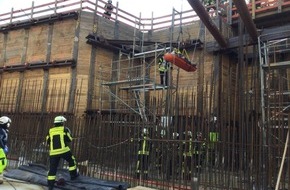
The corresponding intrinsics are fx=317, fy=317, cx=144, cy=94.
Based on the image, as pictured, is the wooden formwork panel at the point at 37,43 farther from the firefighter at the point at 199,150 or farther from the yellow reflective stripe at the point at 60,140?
the firefighter at the point at 199,150

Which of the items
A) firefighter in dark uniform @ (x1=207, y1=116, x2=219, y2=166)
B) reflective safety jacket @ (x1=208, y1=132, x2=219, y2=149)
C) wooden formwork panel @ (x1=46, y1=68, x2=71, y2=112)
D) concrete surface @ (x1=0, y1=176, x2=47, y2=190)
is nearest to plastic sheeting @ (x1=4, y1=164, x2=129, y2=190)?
concrete surface @ (x1=0, y1=176, x2=47, y2=190)

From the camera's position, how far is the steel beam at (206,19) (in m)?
10.4

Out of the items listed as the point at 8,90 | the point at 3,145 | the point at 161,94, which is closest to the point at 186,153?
the point at 3,145

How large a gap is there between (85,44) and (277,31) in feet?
31.2

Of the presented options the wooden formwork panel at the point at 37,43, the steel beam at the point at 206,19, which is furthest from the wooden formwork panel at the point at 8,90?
the steel beam at the point at 206,19

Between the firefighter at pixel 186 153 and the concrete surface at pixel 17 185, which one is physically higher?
the firefighter at pixel 186 153

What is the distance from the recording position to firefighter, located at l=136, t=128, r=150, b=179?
32.0 ft

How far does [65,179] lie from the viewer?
31.2ft

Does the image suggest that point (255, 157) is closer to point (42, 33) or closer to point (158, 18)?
point (158, 18)

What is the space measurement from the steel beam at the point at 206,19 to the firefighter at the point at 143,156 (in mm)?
4407

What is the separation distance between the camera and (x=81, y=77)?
1662 cm

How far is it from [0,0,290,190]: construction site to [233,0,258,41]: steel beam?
0.12 ft

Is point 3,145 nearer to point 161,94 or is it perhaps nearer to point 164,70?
point 164,70

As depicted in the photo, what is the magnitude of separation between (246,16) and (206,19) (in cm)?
147
